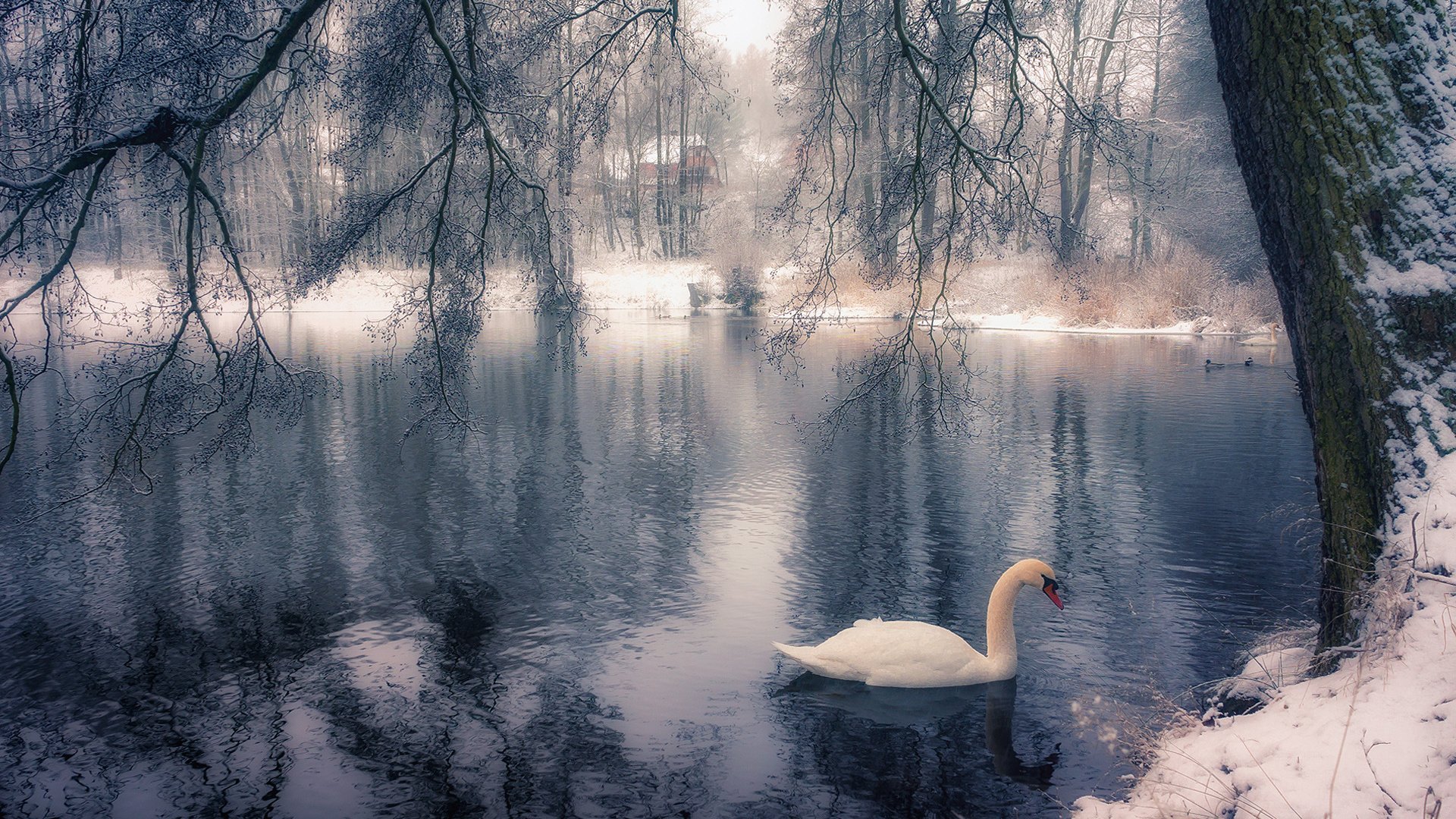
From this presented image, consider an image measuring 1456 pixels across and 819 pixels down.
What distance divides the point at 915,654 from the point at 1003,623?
624 millimetres

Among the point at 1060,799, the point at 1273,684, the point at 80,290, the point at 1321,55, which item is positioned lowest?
the point at 1060,799

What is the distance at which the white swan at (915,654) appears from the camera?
5977 mm

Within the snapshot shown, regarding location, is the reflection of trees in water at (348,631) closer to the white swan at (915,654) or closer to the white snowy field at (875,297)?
the white swan at (915,654)

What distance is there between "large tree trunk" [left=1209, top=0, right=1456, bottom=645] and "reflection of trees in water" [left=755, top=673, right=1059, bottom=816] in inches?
69.7

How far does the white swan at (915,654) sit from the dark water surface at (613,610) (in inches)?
5.3

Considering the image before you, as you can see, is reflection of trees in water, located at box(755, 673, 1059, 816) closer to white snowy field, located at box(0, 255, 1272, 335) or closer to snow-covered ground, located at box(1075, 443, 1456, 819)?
snow-covered ground, located at box(1075, 443, 1456, 819)

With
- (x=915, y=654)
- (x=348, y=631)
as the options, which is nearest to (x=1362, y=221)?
(x=915, y=654)

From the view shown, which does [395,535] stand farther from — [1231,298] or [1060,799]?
[1231,298]

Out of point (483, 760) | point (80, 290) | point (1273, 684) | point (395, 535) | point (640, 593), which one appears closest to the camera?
point (1273, 684)

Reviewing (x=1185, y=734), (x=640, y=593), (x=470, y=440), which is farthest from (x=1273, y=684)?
(x=470, y=440)

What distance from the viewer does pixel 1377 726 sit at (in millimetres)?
3338

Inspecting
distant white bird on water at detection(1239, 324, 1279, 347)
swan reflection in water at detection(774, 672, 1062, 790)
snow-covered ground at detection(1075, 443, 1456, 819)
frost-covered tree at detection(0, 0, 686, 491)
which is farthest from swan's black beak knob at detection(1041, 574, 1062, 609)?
distant white bird on water at detection(1239, 324, 1279, 347)

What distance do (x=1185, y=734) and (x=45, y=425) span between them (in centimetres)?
1498

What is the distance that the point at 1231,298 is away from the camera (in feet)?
87.3
